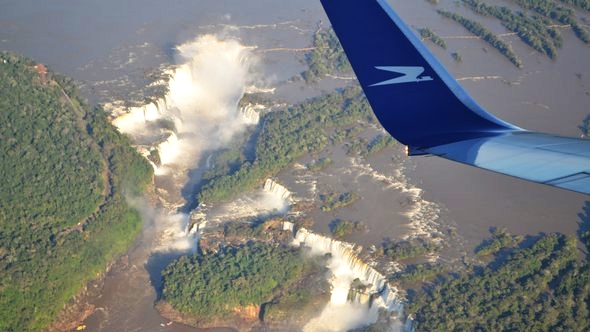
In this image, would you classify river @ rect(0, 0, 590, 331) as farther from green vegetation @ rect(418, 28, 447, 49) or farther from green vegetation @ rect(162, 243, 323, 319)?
green vegetation @ rect(162, 243, 323, 319)

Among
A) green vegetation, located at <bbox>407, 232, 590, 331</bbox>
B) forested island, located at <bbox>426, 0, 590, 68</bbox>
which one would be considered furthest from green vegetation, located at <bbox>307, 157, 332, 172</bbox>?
forested island, located at <bbox>426, 0, 590, 68</bbox>

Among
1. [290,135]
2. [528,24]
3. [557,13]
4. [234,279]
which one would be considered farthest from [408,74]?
[557,13]

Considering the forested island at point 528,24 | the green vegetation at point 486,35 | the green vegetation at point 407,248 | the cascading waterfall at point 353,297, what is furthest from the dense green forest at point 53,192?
the green vegetation at point 486,35

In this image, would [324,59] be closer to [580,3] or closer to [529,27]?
[529,27]

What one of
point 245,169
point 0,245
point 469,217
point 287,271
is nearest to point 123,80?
point 245,169

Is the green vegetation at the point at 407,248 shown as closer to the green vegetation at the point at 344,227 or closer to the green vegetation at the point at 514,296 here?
the green vegetation at the point at 344,227
